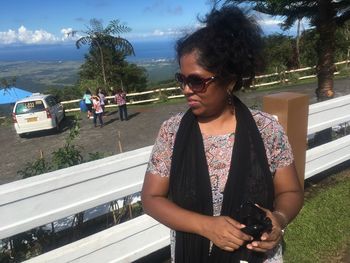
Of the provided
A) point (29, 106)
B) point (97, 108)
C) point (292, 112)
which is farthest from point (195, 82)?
point (29, 106)

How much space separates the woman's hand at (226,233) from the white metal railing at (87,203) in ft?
4.25

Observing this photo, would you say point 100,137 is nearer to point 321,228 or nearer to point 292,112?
point 321,228

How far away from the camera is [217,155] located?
6.28ft

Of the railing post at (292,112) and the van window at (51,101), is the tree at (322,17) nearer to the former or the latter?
the railing post at (292,112)

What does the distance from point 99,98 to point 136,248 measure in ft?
50.1

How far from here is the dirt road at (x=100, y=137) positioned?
1355 cm

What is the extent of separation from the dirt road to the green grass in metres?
7.32

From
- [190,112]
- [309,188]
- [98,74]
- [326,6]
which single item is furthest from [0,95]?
[190,112]

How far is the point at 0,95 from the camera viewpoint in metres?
30.9

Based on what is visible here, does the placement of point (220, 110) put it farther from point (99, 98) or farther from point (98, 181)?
point (99, 98)

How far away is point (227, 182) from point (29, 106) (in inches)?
677

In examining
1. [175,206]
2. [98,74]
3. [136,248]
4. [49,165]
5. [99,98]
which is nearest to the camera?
[175,206]

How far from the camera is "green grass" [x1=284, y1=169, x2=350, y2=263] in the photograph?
3.74 meters

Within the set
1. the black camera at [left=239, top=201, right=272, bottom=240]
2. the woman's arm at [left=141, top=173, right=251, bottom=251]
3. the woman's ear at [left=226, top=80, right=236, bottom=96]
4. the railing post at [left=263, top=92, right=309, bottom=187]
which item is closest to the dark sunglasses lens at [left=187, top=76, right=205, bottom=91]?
the woman's ear at [left=226, top=80, right=236, bottom=96]
